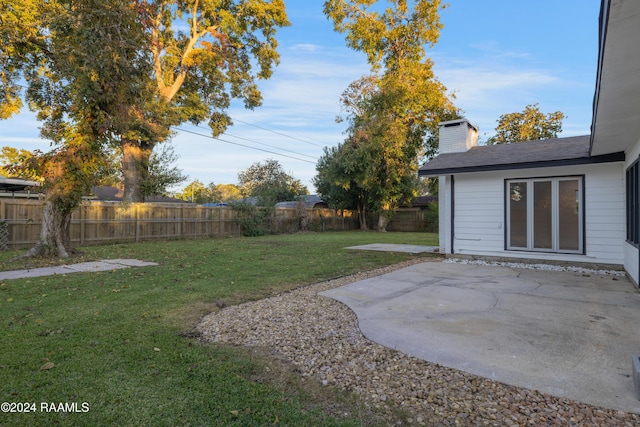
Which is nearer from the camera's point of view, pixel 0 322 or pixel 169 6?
pixel 0 322

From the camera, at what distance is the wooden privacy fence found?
430 inches

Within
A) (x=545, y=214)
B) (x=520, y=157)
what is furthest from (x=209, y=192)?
(x=545, y=214)

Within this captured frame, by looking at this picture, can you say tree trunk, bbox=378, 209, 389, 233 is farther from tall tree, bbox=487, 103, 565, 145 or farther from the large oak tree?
the large oak tree

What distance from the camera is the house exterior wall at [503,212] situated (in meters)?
7.19

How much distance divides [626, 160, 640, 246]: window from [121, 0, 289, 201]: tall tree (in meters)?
15.8

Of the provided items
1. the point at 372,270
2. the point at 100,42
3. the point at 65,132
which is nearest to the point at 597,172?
the point at 372,270

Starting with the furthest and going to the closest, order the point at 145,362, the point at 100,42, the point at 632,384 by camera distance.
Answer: the point at 100,42, the point at 145,362, the point at 632,384

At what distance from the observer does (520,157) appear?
8.25m

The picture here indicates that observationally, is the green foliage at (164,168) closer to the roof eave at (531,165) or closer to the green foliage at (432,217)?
the green foliage at (432,217)

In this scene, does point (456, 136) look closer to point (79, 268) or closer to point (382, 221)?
point (79, 268)

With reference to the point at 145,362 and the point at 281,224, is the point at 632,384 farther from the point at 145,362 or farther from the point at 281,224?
the point at 281,224

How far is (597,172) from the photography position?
7.38 meters

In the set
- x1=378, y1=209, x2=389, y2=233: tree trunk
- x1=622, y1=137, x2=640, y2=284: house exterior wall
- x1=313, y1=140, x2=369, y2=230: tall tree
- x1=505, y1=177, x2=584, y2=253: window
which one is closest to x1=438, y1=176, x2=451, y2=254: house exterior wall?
x1=505, y1=177, x2=584, y2=253: window

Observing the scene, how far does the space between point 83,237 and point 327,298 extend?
11512mm
